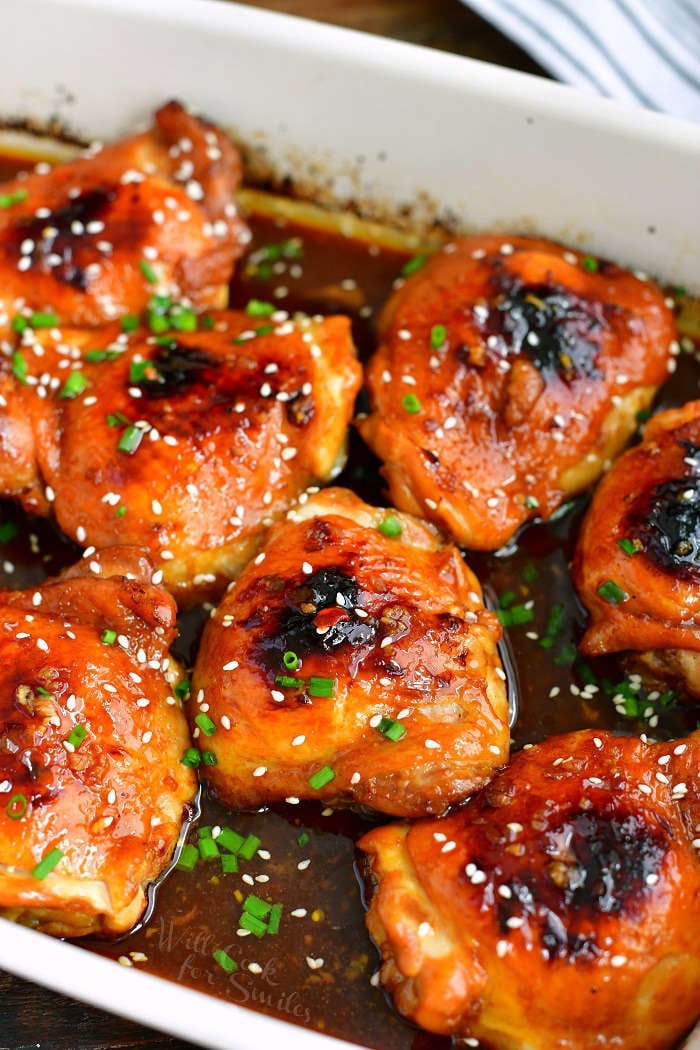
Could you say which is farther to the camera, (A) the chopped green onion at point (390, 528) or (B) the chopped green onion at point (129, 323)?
(B) the chopped green onion at point (129, 323)

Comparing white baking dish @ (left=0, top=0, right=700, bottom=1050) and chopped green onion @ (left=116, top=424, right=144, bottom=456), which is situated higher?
white baking dish @ (left=0, top=0, right=700, bottom=1050)

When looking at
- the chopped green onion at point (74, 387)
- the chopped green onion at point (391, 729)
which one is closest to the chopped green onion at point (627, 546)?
the chopped green onion at point (391, 729)

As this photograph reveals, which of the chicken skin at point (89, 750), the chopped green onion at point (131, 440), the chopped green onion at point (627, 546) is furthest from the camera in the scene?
the chopped green onion at point (131, 440)

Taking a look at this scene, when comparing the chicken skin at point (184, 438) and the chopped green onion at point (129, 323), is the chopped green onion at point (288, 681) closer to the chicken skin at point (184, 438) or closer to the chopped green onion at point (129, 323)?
the chicken skin at point (184, 438)

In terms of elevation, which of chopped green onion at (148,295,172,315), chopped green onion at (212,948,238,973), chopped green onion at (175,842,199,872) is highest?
chopped green onion at (148,295,172,315)

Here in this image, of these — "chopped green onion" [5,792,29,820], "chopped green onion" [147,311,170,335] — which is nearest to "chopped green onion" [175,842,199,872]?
"chopped green onion" [5,792,29,820]

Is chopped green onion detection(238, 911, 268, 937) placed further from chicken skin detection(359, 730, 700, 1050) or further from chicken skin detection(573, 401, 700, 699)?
chicken skin detection(573, 401, 700, 699)

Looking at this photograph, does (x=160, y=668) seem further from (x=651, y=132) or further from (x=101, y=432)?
(x=651, y=132)
